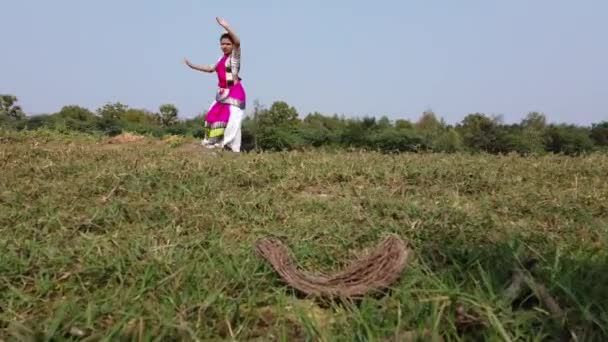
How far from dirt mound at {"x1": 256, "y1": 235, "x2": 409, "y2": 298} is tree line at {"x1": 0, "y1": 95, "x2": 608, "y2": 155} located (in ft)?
14.2

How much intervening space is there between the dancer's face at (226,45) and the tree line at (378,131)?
1.78 m

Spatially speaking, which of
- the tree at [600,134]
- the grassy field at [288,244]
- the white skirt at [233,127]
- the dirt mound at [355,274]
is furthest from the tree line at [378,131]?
the dirt mound at [355,274]

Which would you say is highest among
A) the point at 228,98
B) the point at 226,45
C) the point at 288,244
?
the point at 226,45

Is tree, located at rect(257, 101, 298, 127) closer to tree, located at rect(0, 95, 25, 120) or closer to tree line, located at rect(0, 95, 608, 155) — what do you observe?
tree line, located at rect(0, 95, 608, 155)

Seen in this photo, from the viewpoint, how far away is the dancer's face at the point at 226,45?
6.34m

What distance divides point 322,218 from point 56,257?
1.04m

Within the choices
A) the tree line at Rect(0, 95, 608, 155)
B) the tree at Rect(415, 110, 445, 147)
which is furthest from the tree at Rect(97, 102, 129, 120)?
the tree at Rect(415, 110, 445, 147)

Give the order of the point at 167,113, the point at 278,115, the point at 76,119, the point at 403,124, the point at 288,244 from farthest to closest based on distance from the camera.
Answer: the point at 167,113 → the point at 76,119 → the point at 278,115 → the point at 403,124 → the point at 288,244

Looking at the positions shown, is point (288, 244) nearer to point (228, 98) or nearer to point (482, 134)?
point (228, 98)

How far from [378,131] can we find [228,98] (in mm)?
2851

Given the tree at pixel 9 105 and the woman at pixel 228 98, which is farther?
the tree at pixel 9 105

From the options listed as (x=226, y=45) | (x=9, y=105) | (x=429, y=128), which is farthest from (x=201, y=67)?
(x=9, y=105)

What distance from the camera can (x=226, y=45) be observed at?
6.35 metres

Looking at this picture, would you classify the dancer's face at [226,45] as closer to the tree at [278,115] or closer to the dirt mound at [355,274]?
the tree at [278,115]
